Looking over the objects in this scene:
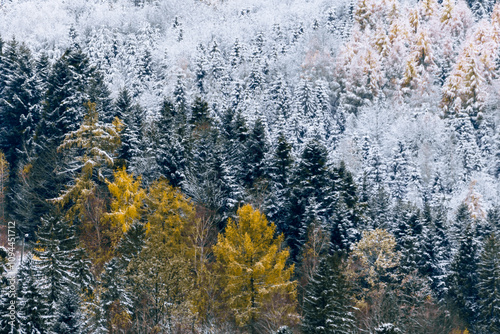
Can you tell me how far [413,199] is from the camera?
85812 millimetres

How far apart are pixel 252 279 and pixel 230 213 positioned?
28.0 ft

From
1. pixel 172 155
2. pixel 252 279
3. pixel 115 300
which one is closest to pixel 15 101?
pixel 172 155

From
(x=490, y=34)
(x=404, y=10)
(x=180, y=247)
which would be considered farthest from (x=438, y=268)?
(x=404, y=10)

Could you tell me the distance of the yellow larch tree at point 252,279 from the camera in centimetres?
3772

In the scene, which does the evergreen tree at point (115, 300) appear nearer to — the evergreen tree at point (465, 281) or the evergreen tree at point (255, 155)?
the evergreen tree at point (255, 155)

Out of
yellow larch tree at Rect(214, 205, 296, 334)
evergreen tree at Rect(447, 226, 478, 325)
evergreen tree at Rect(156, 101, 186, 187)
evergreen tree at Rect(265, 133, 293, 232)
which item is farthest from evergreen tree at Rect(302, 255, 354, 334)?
evergreen tree at Rect(447, 226, 478, 325)

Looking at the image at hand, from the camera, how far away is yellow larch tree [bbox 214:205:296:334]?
3772 centimetres

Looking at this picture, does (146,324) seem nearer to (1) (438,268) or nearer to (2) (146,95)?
(1) (438,268)

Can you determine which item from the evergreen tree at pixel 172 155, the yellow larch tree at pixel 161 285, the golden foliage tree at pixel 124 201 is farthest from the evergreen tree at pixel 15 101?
the yellow larch tree at pixel 161 285

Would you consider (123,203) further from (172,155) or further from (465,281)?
(465,281)

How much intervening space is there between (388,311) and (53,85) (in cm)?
3560

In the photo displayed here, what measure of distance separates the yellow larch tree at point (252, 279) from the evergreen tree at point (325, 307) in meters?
3.07

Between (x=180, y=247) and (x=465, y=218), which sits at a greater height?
(x=180, y=247)

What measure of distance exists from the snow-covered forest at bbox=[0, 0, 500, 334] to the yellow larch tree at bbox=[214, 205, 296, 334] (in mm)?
130
